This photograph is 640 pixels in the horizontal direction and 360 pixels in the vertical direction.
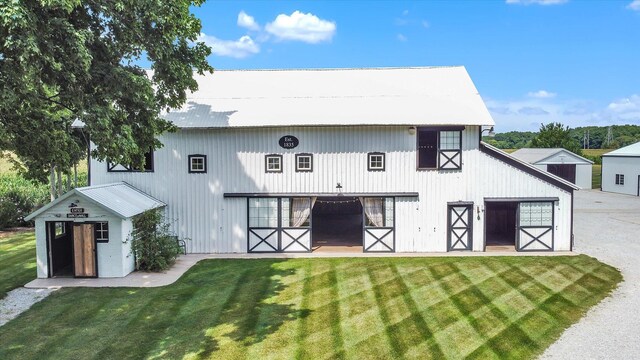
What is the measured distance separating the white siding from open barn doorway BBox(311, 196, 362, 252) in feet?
80.5

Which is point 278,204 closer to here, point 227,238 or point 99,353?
point 227,238

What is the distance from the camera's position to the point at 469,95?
19.4 m

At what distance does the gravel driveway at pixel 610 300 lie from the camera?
31.4 feet

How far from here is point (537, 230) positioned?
17.8 meters

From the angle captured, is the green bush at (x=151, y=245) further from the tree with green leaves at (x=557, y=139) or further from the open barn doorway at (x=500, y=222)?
the tree with green leaves at (x=557, y=139)

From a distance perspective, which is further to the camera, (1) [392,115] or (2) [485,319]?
(1) [392,115]

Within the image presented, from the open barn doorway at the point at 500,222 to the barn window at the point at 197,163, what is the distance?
1203 centimetres

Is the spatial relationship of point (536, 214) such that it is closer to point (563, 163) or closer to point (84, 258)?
point (84, 258)

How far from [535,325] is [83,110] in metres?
12.2

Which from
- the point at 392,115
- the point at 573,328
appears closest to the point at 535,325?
the point at 573,328

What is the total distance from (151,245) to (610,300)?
14164 millimetres

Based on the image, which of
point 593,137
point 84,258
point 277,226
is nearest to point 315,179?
point 277,226

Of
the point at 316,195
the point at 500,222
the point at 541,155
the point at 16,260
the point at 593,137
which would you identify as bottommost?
the point at 16,260

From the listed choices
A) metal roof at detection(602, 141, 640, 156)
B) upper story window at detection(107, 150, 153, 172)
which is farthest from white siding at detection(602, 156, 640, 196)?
upper story window at detection(107, 150, 153, 172)
